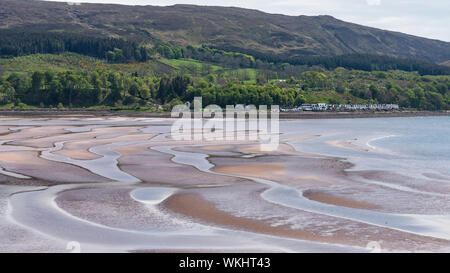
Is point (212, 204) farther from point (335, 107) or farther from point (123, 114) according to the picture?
point (335, 107)

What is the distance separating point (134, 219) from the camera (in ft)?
87.5

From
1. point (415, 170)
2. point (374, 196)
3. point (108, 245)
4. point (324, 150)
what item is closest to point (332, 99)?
point (324, 150)

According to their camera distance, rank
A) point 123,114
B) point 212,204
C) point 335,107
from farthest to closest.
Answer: point 335,107
point 123,114
point 212,204

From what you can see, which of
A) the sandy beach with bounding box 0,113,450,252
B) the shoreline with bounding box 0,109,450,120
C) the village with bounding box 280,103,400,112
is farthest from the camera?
the village with bounding box 280,103,400,112

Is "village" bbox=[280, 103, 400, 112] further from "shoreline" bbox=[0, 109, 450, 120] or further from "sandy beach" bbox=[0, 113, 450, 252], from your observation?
"sandy beach" bbox=[0, 113, 450, 252]

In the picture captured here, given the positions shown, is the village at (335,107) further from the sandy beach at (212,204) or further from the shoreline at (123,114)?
the sandy beach at (212,204)

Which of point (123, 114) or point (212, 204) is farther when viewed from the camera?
point (123, 114)

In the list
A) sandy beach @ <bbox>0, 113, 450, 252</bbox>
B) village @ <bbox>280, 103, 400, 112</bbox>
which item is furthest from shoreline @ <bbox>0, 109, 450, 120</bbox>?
sandy beach @ <bbox>0, 113, 450, 252</bbox>

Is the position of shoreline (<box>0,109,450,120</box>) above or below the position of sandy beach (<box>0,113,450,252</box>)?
above

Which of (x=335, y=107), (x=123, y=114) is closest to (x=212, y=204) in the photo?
(x=123, y=114)
